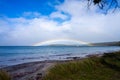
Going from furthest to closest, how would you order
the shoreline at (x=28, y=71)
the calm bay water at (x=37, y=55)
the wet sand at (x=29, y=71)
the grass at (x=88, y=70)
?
the calm bay water at (x=37, y=55), the shoreline at (x=28, y=71), the wet sand at (x=29, y=71), the grass at (x=88, y=70)

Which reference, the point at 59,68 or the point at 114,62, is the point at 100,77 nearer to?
the point at 59,68

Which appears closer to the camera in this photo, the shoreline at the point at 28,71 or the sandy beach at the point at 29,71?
the sandy beach at the point at 29,71

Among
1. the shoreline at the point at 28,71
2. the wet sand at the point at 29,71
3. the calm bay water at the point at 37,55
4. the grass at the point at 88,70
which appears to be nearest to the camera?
the grass at the point at 88,70

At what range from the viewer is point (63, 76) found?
9461 millimetres

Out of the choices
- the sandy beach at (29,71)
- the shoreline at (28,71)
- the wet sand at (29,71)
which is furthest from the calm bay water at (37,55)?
the sandy beach at (29,71)

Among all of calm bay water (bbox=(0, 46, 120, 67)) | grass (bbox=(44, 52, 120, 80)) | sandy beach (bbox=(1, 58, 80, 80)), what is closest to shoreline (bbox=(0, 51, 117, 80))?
sandy beach (bbox=(1, 58, 80, 80))

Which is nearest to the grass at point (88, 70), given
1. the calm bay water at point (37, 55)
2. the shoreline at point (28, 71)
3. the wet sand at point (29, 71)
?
the wet sand at point (29, 71)

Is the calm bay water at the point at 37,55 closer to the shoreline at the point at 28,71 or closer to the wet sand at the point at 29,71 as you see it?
the shoreline at the point at 28,71

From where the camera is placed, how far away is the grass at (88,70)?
9.05 metres

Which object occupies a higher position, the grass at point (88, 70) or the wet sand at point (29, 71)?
the grass at point (88, 70)

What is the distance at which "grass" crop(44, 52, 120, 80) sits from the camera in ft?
29.7

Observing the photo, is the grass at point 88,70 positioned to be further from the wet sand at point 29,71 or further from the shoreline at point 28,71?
the shoreline at point 28,71

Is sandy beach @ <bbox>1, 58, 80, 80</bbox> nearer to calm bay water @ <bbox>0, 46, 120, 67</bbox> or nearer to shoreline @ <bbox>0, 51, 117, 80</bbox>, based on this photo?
shoreline @ <bbox>0, 51, 117, 80</bbox>

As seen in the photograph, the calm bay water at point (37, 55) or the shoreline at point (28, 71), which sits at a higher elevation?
A: the calm bay water at point (37, 55)
